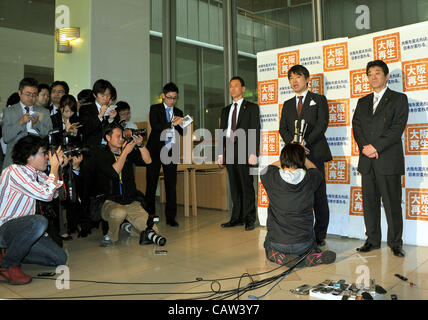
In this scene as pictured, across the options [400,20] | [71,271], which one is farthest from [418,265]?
[400,20]

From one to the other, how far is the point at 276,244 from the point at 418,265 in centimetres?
105

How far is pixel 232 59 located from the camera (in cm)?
559

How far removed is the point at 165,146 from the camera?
4.43 metres

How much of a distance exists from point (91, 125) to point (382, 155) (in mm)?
2856

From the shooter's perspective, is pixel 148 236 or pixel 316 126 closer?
pixel 316 126

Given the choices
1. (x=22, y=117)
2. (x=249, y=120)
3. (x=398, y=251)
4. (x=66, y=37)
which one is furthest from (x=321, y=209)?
(x=66, y=37)

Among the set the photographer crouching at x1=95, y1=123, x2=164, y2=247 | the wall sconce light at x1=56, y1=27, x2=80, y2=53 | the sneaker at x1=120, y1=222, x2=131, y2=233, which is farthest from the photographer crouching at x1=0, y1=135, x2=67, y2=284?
the wall sconce light at x1=56, y1=27, x2=80, y2=53

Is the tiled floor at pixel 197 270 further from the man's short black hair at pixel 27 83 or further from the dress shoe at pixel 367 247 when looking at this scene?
the man's short black hair at pixel 27 83

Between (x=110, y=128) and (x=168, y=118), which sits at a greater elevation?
(x=168, y=118)

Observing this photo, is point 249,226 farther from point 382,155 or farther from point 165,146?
point 382,155

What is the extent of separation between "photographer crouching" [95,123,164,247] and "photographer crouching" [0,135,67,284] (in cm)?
91

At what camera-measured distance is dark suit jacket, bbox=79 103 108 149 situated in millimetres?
4012

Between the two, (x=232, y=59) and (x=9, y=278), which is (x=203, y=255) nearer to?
(x=9, y=278)

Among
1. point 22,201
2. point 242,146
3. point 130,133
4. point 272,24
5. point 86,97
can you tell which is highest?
point 272,24
